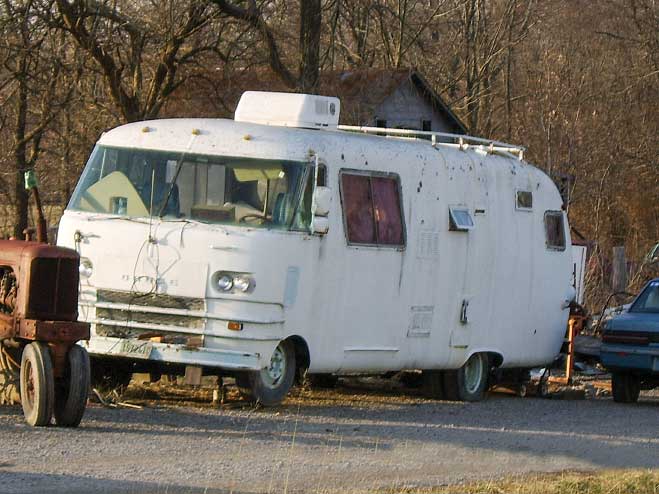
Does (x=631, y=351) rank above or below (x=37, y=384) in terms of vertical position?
above

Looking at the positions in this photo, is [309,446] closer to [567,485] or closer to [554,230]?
[567,485]

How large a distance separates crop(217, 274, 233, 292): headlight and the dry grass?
141 inches

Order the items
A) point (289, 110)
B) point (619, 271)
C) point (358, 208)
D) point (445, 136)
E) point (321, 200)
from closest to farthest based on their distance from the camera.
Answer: point (321, 200) < point (358, 208) < point (289, 110) < point (445, 136) < point (619, 271)

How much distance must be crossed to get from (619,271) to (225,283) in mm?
14159

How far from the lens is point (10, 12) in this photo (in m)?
21.8

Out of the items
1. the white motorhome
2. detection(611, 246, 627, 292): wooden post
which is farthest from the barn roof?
the white motorhome

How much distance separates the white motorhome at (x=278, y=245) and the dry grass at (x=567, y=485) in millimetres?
3283

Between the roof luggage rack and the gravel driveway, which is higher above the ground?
the roof luggage rack

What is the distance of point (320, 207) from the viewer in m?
12.8

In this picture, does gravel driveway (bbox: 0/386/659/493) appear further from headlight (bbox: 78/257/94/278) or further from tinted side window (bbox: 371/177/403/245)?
tinted side window (bbox: 371/177/403/245)

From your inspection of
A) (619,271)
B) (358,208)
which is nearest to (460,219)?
(358,208)

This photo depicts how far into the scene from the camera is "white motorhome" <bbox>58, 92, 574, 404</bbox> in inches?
491

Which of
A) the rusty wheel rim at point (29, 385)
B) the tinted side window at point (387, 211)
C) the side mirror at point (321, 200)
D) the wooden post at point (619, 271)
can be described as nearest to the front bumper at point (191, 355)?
the side mirror at point (321, 200)

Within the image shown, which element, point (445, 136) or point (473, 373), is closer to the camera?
point (445, 136)
